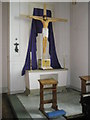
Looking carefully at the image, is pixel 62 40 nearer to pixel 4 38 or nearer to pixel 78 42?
pixel 78 42

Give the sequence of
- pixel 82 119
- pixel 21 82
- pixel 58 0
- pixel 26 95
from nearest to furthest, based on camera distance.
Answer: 1. pixel 82 119
2. pixel 26 95
3. pixel 21 82
4. pixel 58 0

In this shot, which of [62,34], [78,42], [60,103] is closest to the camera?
[60,103]

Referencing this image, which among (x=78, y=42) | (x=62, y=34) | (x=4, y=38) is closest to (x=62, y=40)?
(x=62, y=34)

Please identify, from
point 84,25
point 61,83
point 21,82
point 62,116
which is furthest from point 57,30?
point 62,116

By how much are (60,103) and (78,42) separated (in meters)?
2.04

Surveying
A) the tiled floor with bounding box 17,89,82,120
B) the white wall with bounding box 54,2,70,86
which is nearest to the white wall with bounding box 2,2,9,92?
the tiled floor with bounding box 17,89,82,120

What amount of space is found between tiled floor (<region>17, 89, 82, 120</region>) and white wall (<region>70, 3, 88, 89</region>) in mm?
744

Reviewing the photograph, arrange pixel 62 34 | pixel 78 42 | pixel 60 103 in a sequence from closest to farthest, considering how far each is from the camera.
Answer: pixel 60 103, pixel 78 42, pixel 62 34

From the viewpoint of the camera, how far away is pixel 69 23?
5.07 m

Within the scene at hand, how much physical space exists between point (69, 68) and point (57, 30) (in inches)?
51.2

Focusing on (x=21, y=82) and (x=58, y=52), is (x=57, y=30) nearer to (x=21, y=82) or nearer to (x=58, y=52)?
(x=58, y=52)

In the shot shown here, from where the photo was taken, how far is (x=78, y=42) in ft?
15.5

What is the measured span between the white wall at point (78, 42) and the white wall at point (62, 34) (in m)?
0.13

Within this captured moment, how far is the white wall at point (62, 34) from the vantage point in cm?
492
